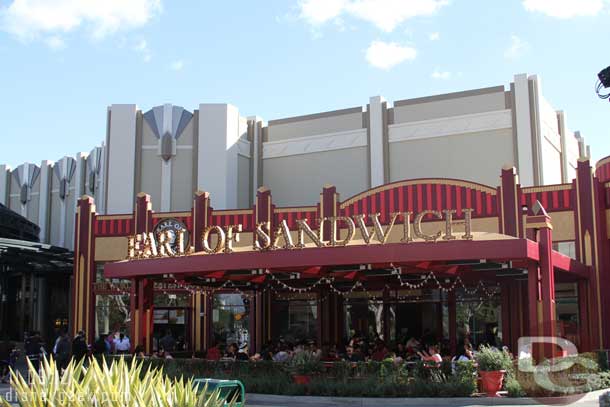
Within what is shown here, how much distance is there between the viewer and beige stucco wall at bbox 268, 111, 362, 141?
129 feet

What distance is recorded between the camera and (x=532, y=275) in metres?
19.2

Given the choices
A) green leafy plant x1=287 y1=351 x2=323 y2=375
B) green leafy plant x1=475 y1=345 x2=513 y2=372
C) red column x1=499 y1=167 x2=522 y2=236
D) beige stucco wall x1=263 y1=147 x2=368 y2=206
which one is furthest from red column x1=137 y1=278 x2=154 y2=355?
beige stucco wall x1=263 y1=147 x2=368 y2=206

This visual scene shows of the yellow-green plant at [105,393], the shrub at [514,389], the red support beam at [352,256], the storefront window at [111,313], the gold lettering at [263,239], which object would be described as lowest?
the shrub at [514,389]

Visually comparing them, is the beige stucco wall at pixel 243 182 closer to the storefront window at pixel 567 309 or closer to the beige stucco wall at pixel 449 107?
the beige stucco wall at pixel 449 107

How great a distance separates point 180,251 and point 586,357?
11.5 metres

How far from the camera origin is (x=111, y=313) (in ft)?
105

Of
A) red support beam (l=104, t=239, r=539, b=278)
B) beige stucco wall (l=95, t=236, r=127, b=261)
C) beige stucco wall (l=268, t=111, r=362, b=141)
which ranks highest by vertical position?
beige stucco wall (l=268, t=111, r=362, b=141)

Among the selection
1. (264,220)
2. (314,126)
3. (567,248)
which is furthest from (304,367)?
(314,126)

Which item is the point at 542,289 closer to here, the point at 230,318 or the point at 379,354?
the point at 379,354

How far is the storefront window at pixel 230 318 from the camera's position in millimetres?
30953

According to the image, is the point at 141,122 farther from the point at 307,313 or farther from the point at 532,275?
the point at 532,275

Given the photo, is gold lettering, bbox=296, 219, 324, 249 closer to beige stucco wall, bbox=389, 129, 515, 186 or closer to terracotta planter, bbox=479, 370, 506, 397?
terracotta planter, bbox=479, 370, 506, 397

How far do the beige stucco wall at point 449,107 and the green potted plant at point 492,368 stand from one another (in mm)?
20585

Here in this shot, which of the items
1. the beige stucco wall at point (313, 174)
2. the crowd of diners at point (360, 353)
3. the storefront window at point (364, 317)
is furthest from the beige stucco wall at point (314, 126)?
the crowd of diners at point (360, 353)
